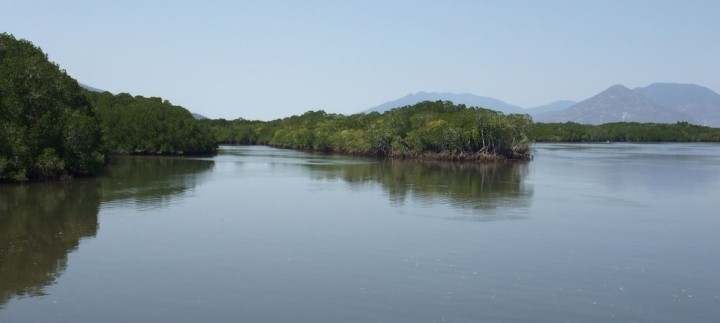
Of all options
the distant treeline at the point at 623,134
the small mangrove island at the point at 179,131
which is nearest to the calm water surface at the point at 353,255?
the small mangrove island at the point at 179,131

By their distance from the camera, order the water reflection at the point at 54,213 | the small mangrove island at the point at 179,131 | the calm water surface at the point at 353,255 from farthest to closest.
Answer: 1. the small mangrove island at the point at 179,131
2. the water reflection at the point at 54,213
3. the calm water surface at the point at 353,255

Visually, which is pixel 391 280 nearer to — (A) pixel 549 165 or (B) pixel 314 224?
(B) pixel 314 224

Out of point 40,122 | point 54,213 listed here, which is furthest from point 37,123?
point 54,213

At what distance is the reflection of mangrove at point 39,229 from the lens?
53.3ft

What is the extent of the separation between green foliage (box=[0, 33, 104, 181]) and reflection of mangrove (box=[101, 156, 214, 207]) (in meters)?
2.94

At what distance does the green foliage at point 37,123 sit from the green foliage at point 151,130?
104ft

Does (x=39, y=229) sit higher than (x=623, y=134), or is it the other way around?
(x=623, y=134)

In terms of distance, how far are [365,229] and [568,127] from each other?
15933 centimetres

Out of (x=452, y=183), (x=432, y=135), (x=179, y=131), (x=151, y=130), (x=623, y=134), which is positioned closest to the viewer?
(x=452, y=183)

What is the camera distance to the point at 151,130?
7806cm

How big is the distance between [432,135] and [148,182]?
40.8 m

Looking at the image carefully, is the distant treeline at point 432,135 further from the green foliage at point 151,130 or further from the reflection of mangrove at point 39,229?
the reflection of mangrove at point 39,229

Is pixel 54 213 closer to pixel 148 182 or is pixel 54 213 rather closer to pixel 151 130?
pixel 148 182

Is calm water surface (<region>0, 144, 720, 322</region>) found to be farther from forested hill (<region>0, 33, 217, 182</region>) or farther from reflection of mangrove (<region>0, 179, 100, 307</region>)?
forested hill (<region>0, 33, 217, 182</region>)
